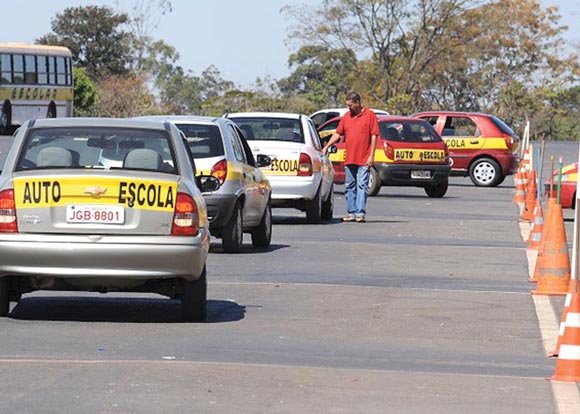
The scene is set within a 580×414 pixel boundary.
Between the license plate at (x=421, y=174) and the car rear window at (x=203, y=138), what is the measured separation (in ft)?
45.4

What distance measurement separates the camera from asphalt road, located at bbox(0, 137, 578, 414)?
27.2ft

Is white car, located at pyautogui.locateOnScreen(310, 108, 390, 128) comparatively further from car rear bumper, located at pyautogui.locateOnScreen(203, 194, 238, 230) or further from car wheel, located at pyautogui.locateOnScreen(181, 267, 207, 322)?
car wheel, located at pyautogui.locateOnScreen(181, 267, 207, 322)

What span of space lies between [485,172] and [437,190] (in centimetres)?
513

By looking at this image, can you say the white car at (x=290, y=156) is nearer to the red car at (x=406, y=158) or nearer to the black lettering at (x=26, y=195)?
the red car at (x=406, y=158)

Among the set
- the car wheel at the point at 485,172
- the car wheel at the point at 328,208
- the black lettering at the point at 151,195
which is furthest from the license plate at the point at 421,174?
the black lettering at the point at 151,195

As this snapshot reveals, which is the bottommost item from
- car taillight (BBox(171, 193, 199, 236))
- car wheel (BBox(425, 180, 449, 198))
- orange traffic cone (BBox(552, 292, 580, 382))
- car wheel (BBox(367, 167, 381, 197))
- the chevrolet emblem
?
car wheel (BBox(425, 180, 449, 198))

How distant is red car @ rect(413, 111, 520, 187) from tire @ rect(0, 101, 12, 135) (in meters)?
19.8

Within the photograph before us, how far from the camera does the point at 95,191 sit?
35.9ft

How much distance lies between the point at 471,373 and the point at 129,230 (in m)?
2.80

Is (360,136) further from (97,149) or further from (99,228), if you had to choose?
(99,228)

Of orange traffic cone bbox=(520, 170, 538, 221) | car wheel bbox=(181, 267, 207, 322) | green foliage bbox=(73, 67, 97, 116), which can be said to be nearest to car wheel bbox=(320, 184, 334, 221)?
orange traffic cone bbox=(520, 170, 538, 221)

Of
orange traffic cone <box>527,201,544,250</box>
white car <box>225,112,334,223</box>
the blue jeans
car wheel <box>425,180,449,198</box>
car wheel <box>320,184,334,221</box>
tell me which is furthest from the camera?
car wheel <box>425,180,449,198</box>

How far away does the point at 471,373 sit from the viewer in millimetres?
9469

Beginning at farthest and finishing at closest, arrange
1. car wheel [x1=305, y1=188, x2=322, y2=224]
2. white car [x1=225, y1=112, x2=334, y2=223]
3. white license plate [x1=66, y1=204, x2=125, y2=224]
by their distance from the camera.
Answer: car wheel [x1=305, y1=188, x2=322, y2=224]
white car [x1=225, y1=112, x2=334, y2=223]
white license plate [x1=66, y1=204, x2=125, y2=224]
